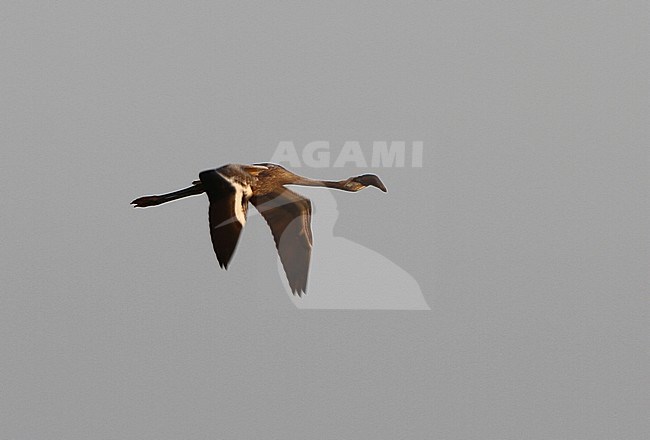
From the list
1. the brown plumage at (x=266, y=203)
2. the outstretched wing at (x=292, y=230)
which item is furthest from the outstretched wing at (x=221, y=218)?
the outstretched wing at (x=292, y=230)

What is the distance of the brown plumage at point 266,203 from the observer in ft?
16.4

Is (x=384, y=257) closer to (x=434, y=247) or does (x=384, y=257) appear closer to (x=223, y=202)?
(x=434, y=247)

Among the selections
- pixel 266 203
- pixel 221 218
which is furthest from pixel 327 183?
pixel 221 218

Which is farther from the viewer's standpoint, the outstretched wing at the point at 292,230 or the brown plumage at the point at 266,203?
the outstretched wing at the point at 292,230

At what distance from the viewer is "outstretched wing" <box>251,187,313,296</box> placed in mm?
5660

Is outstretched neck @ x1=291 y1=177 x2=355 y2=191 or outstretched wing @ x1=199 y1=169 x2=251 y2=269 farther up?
outstretched neck @ x1=291 y1=177 x2=355 y2=191

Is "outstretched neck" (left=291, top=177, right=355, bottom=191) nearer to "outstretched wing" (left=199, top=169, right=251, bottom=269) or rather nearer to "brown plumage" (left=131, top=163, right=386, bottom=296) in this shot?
"brown plumage" (left=131, top=163, right=386, bottom=296)

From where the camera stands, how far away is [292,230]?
5.79 m

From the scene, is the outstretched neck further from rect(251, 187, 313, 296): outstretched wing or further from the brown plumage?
rect(251, 187, 313, 296): outstretched wing

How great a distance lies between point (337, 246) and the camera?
5781 millimetres

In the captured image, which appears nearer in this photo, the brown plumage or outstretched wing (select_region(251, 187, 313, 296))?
the brown plumage

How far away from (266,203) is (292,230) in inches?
11.9

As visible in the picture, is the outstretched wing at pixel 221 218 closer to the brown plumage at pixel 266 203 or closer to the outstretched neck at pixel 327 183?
the brown plumage at pixel 266 203

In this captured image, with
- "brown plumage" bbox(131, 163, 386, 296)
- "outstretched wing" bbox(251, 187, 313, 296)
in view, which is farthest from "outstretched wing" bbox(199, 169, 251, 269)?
"outstretched wing" bbox(251, 187, 313, 296)
